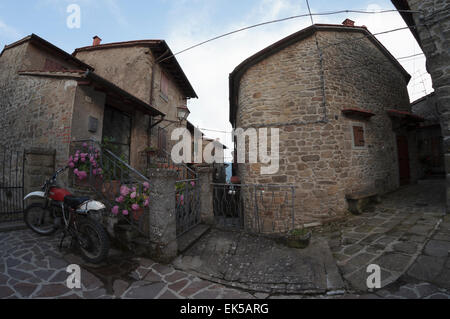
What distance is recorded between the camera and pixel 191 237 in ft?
11.1

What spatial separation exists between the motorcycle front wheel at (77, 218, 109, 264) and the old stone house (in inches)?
82.6

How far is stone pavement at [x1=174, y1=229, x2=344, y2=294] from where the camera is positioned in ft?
7.43

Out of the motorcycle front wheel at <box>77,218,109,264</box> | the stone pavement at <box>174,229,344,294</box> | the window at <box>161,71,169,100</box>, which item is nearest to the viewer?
the stone pavement at <box>174,229,344,294</box>

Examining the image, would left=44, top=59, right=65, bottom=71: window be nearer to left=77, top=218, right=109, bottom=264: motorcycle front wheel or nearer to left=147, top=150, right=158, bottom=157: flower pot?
left=147, top=150, right=158, bottom=157: flower pot

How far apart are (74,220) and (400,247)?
5.34 meters

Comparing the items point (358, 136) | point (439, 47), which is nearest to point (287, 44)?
point (439, 47)

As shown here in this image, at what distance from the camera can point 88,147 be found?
3.78 meters

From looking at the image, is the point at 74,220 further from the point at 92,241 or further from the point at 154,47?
the point at 154,47

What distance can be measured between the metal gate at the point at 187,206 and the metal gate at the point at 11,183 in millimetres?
4376

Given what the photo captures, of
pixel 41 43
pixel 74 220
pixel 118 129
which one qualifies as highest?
pixel 41 43

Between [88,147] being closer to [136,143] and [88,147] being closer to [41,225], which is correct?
[41,225]

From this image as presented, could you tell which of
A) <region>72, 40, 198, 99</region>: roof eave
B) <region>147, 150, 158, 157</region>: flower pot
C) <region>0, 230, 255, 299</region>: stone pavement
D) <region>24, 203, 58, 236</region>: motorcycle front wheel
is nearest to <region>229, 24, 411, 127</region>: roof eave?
<region>72, 40, 198, 99</region>: roof eave

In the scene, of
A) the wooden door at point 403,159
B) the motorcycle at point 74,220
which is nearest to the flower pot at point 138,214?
the motorcycle at point 74,220

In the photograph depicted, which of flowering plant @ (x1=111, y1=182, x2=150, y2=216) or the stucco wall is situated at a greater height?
the stucco wall
